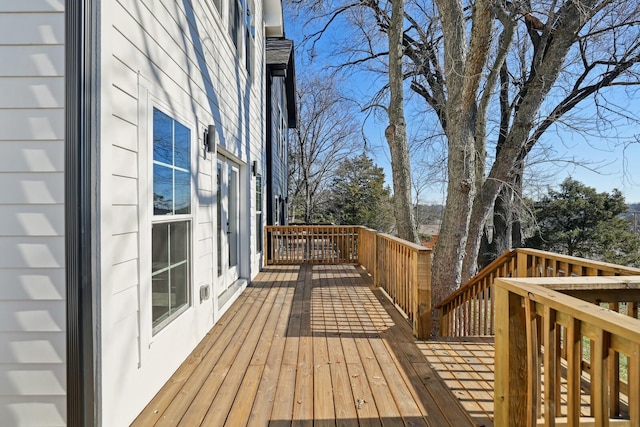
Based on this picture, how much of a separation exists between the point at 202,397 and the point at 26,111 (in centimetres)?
201

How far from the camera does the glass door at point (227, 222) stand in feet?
13.3

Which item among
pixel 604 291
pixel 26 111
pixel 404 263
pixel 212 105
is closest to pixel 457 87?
pixel 404 263

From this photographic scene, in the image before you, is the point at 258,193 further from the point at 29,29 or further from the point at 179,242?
the point at 29,29

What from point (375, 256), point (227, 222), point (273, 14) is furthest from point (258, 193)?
point (273, 14)

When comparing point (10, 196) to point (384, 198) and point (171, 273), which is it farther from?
point (384, 198)

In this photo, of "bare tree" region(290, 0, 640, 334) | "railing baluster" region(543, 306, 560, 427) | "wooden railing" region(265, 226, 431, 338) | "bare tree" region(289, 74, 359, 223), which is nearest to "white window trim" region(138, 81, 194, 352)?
"railing baluster" region(543, 306, 560, 427)

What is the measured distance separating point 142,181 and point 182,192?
2.14 feet

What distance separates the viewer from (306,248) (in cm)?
768

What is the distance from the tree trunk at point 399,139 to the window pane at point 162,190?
171 inches

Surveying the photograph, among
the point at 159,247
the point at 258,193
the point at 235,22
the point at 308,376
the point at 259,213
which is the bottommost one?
the point at 308,376

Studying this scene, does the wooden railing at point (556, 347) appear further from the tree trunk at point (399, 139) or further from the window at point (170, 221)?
the tree trunk at point (399, 139)

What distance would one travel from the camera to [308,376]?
2488mm

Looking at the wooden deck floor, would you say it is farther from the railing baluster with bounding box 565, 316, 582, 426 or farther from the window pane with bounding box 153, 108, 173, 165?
the window pane with bounding box 153, 108, 173, 165

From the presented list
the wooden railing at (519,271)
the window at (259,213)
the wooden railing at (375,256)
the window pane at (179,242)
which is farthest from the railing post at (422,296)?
the window at (259,213)
